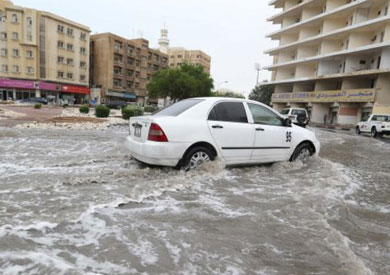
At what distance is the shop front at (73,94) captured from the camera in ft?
176

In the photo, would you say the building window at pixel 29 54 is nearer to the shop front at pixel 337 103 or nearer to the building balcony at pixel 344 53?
the building balcony at pixel 344 53

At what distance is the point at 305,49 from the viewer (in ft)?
145

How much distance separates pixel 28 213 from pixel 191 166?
2.69 meters

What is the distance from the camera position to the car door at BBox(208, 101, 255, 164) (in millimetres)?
5352

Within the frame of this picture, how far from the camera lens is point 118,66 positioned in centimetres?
6241

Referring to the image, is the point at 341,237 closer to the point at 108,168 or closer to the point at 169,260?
the point at 169,260

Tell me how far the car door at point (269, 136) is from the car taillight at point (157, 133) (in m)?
1.98

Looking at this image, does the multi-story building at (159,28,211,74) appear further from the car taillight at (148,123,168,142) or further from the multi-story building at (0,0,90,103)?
the car taillight at (148,123,168,142)

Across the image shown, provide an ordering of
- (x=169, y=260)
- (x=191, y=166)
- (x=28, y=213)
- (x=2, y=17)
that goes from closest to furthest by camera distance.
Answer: (x=169, y=260)
(x=28, y=213)
(x=191, y=166)
(x=2, y=17)

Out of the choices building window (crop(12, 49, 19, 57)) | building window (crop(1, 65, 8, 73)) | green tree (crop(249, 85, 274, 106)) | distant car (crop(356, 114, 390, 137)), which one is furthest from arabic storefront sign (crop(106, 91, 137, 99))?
distant car (crop(356, 114, 390, 137))

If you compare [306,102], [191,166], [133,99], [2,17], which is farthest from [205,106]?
[133,99]

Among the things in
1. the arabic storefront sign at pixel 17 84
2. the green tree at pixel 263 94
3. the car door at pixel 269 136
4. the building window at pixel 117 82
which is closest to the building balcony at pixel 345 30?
the green tree at pixel 263 94

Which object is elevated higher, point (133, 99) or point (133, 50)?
point (133, 50)

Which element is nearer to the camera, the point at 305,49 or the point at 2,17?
the point at 305,49
